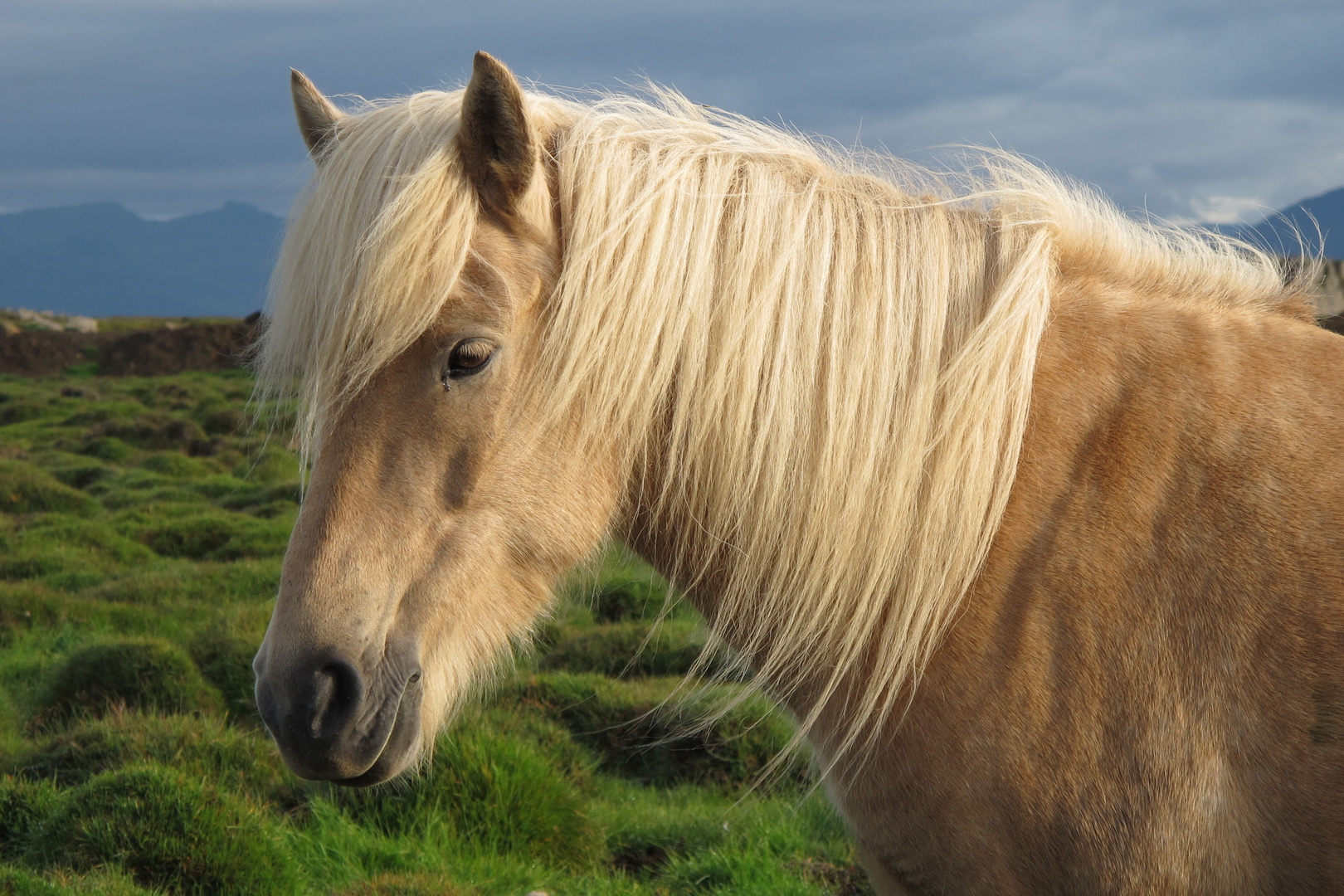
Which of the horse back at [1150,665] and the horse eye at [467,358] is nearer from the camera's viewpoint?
the horse back at [1150,665]

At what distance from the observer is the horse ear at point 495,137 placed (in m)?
1.77

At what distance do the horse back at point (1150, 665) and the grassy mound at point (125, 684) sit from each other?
4383 millimetres

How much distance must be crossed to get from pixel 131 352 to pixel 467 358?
33.9 metres

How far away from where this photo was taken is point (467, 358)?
1.86 meters

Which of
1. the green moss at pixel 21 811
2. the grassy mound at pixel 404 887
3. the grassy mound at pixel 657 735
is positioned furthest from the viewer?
the grassy mound at pixel 657 735

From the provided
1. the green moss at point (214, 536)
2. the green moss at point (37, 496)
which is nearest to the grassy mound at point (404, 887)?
the green moss at point (214, 536)

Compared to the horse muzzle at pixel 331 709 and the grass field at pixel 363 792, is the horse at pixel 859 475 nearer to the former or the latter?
the horse muzzle at pixel 331 709

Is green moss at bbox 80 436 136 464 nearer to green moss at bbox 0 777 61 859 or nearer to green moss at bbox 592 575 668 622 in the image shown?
green moss at bbox 592 575 668 622

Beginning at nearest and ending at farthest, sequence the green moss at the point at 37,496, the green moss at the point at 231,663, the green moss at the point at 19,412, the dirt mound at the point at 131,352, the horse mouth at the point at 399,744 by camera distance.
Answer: the horse mouth at the point at 399,744 → the green moss at the point at 231,663 → the green moss at the point at 37,496 → the green moss at the point at 19,412 → the dirt mound at the point at 131,352

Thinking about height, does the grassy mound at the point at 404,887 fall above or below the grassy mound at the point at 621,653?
above

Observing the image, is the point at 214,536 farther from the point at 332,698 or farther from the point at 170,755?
the point at 332,698

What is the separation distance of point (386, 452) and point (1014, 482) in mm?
1243

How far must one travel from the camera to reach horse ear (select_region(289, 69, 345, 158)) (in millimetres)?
2285

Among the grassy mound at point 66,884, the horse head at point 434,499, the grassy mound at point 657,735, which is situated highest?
the horse head at point 434,499
